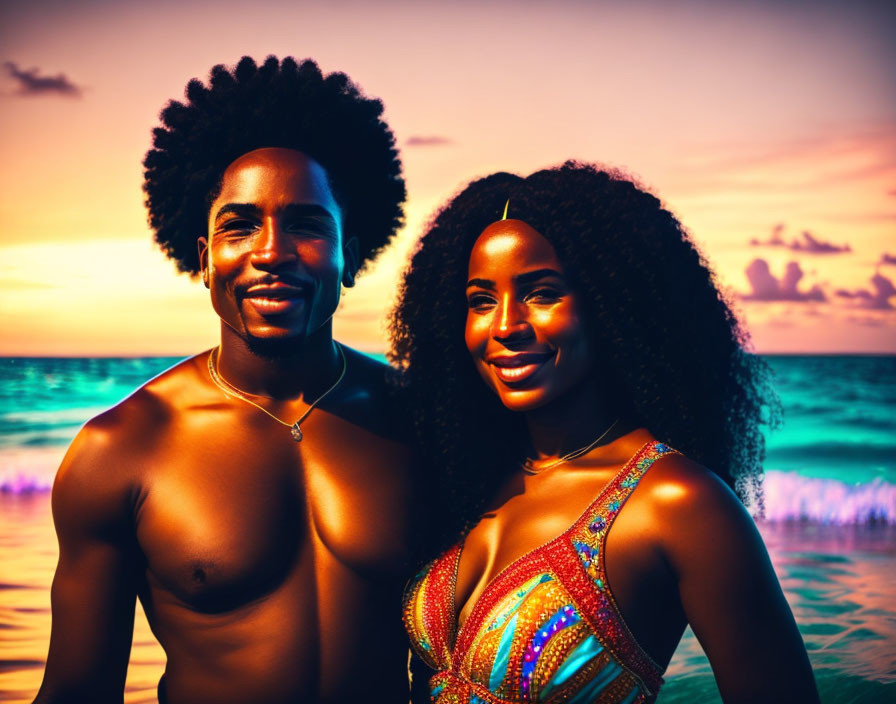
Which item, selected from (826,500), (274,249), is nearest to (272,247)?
(274,249)

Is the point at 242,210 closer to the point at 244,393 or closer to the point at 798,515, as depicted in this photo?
the point at 244,393

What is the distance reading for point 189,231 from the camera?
3.02 meters

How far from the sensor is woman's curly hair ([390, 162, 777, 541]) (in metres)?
2.34

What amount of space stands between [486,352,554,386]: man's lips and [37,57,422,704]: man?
1.70 feet

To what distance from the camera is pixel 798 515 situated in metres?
11.5

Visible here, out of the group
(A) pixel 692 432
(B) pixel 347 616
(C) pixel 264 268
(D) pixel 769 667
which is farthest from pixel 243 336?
(D) pixel 769 667

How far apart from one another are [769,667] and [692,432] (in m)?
0.56

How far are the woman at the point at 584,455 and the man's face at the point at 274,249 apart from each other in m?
0.28

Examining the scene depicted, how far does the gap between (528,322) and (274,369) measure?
801mm

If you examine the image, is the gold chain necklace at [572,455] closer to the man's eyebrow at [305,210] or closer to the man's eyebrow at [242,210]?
the man's eyebrow at [305,210]

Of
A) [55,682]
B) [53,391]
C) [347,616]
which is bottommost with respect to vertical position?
[53,391]

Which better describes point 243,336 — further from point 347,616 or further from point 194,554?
point 347,616

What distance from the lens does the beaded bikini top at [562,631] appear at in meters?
2.16

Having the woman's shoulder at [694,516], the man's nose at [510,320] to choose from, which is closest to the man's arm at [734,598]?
the woman's shoulder at [694,516]
